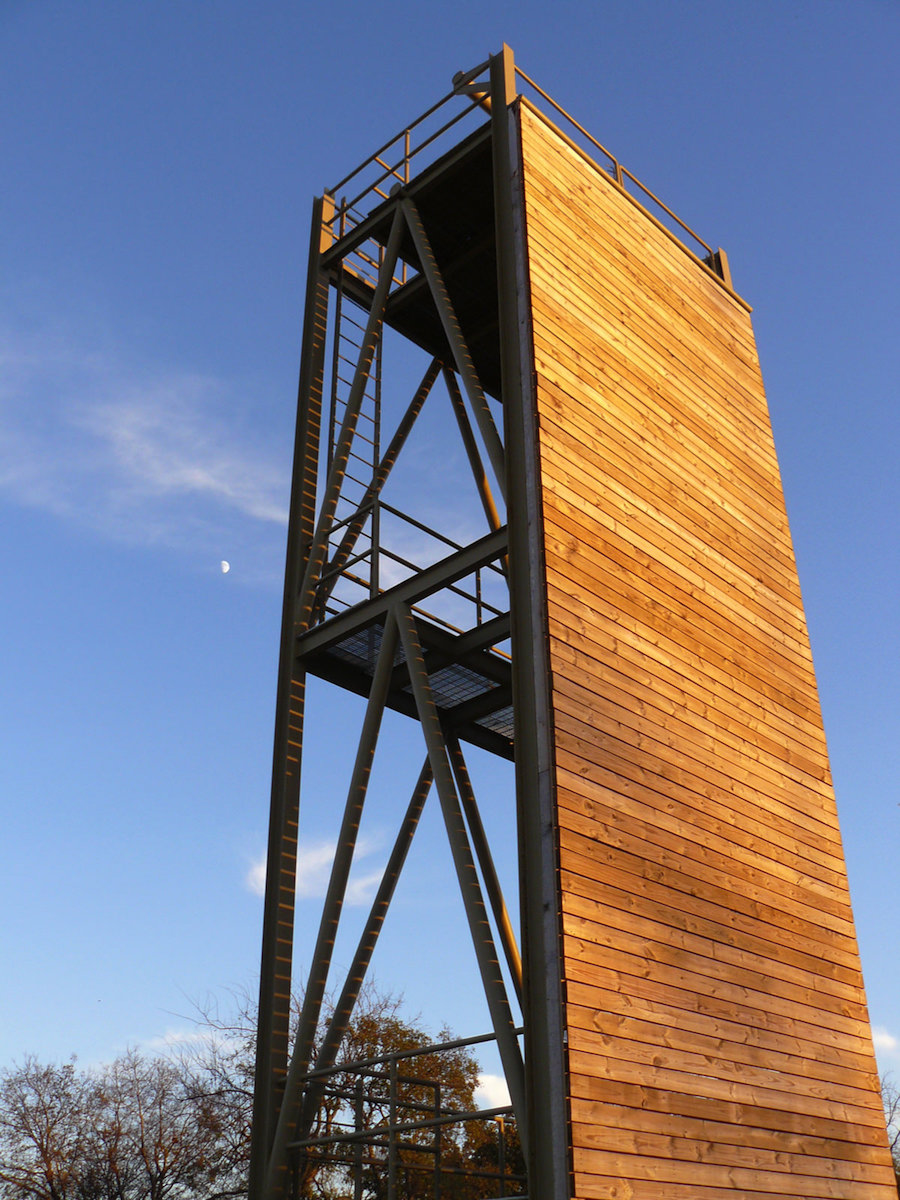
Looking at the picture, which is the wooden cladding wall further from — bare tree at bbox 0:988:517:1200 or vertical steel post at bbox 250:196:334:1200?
bare tree at bbox 0:988:517:1200

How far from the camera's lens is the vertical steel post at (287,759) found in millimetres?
9555

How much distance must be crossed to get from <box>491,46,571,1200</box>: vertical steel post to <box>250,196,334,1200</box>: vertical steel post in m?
3.06

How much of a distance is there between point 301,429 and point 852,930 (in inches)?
305

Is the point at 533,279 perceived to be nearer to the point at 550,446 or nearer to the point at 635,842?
the point at 550,446

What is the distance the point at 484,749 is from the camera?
1251 cm

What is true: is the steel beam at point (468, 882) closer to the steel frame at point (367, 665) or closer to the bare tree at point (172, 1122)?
the steel frame at point (367, 665)

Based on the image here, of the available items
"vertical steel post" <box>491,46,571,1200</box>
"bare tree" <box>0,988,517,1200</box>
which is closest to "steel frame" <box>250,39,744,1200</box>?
"vertical steel post" <box>491,46,571,1200</box>

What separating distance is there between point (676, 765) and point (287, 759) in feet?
12.0

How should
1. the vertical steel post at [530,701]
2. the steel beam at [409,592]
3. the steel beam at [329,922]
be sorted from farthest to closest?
the steel beam at [409,592] → the steel beam at [329,922] → the vertical steel post at [530,701]

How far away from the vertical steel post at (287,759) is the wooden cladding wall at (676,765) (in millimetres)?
3326

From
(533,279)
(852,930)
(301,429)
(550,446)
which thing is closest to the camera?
(550,446)

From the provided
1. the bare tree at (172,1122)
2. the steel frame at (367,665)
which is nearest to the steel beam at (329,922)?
the steel frame at (367,665)

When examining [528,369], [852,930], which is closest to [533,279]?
[528,369]

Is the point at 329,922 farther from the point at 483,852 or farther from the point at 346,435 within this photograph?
the point at 346,435
